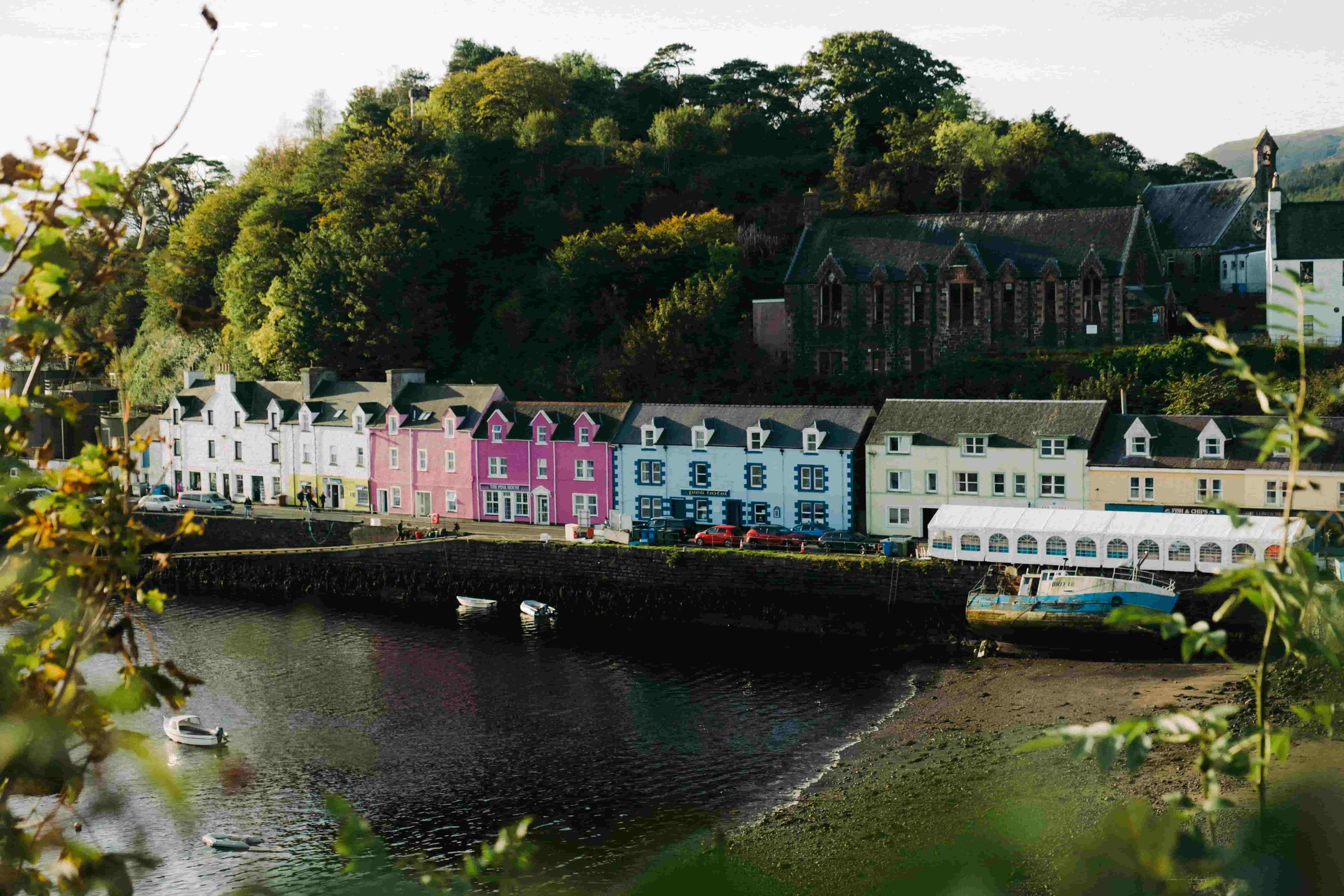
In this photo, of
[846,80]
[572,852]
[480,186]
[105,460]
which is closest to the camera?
[105,460]

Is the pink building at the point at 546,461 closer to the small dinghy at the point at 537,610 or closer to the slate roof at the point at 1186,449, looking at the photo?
the small dinghy at the point at 537,610

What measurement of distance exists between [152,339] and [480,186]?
21931mm

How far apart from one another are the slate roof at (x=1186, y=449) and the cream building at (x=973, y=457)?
57 centimetres

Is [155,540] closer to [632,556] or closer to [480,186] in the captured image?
[632,556]

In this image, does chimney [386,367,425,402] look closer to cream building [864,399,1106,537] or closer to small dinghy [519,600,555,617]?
small dinghy [519,600,555,617]

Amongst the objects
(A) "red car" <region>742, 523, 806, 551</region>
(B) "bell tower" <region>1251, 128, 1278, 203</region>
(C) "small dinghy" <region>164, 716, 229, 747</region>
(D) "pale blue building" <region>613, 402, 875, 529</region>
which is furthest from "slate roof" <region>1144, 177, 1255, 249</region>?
(C) "small dinghy" <region>164, 716, 229, 747</region>

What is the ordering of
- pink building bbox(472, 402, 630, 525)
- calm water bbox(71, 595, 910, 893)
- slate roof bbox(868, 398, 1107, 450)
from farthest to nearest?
1. pink building bbox(472, 402, 630, 525)
2. slate roof bbox(868, 398, 1107, 450)
3. calm water bbox(71, 595, 910, 893)

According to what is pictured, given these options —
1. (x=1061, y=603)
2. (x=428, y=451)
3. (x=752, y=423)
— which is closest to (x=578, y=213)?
(x=428, y=451)

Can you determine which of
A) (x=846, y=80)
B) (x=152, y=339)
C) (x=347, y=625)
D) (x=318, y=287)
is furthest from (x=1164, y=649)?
(x=152, y=339)

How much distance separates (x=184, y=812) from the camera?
159 inches

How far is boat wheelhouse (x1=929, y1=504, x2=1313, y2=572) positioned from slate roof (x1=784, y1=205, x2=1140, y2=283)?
17438 mm

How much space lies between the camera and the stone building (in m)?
53.0

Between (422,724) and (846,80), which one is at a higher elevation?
(846,80)

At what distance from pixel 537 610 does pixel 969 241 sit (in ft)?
82.7
